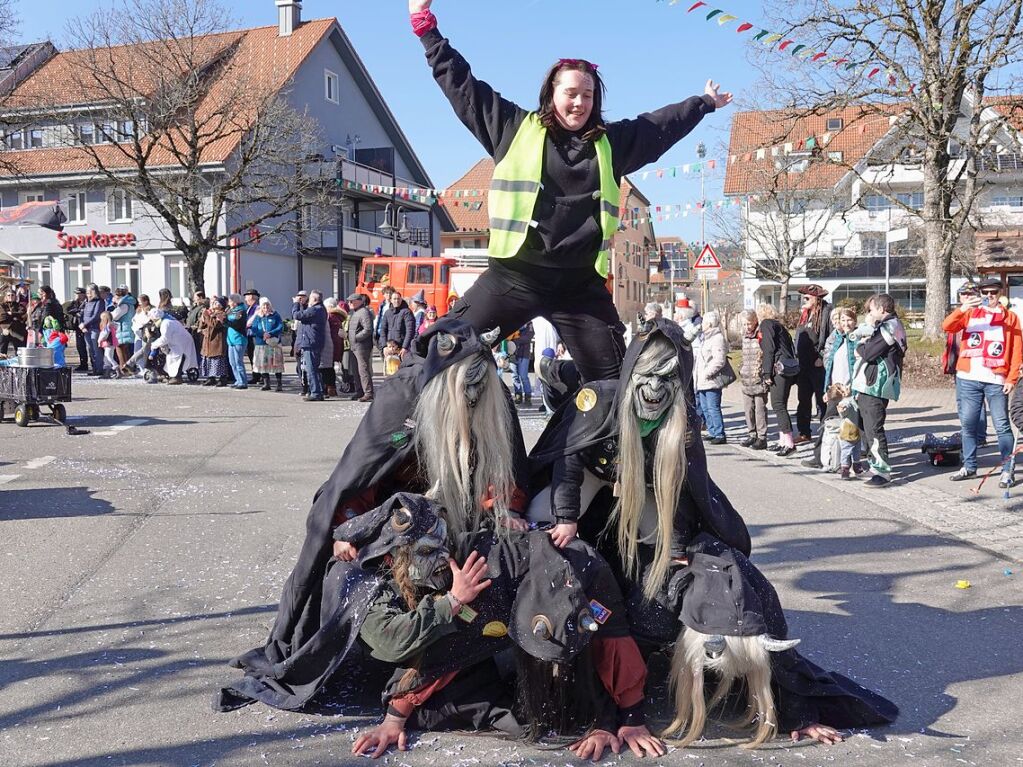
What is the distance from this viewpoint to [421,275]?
30.7 metres

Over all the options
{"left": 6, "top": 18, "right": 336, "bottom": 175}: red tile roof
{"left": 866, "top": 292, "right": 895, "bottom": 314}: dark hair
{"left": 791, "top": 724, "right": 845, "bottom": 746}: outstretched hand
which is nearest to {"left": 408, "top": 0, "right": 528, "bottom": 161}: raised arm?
{"left": 791, "top": 724, "right": 845, "bottom": 746}: outstretched hand

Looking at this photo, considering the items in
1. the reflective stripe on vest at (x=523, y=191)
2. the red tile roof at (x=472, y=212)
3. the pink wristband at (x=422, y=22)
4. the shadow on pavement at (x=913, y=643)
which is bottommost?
the shadow on pavement at (x=913, y=643)

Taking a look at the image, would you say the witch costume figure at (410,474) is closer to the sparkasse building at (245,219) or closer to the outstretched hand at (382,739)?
the outstretched hand at (382,739)

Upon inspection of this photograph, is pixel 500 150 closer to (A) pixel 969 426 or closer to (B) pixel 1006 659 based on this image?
(B) pixel 1006 659

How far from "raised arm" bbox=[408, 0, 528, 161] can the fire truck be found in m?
25.4

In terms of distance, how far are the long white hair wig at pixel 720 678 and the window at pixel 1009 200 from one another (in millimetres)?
53187

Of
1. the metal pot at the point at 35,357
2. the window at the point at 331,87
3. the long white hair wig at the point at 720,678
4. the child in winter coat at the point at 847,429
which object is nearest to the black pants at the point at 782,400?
the child in winter coat at the point at 847,429

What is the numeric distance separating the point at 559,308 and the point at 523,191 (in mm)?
539

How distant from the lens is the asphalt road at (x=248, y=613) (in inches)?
131

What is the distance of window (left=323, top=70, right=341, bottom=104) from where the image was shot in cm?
3925

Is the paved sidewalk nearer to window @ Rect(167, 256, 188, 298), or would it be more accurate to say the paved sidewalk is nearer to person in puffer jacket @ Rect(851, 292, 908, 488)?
person in puffer jacket @ Rect(851, 292, 908, 488)

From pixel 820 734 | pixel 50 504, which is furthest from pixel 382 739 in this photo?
pixel 50 504

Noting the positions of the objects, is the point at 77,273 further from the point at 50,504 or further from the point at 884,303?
the point at 884,303

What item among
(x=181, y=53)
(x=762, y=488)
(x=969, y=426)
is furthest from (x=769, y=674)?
(x=181, y=53)
